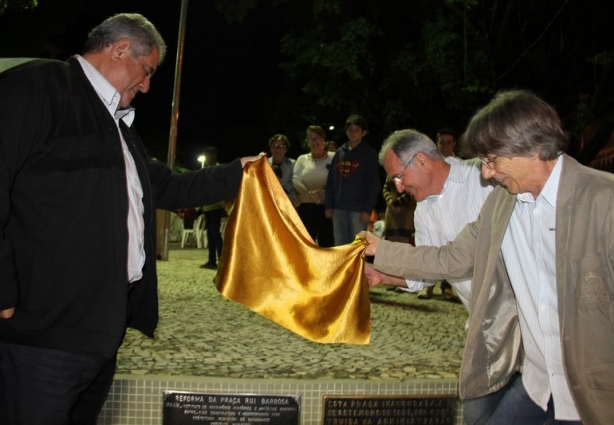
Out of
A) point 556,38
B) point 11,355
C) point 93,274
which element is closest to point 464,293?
point 93,274

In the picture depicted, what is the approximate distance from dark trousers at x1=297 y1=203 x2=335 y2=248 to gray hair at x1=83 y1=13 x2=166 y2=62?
6.12 meters

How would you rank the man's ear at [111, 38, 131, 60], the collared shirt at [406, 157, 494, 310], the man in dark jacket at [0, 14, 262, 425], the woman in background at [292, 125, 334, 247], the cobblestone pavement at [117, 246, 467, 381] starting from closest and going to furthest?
the man in dark jacket at [0, 14, 262, 425], the man's ear at [111, 38, 131, 60], the collared shirt at [406, 157, 494, 310], the cobblestone pavement at [117, 246, 467, 381], the woman in background at [292, 125, 334, 247]

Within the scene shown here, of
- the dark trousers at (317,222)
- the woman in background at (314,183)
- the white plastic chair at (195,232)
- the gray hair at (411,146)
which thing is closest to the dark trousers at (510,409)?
the gray hair at (411,146)

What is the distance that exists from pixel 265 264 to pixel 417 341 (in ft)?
7.72

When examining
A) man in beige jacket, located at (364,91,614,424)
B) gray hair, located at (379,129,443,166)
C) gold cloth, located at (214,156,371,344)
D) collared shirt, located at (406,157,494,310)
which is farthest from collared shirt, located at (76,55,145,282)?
gray hair, located at (379,129,443,166)

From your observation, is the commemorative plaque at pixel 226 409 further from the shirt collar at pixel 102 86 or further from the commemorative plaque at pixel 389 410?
the shirt collar at pixel 102 86

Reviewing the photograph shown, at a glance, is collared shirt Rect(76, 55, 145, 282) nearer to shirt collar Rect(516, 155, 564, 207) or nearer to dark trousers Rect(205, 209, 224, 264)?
shirt collar Rect(516, 155, 564, 207)

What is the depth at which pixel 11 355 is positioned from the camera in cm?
256

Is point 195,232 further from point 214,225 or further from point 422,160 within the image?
point 422,160

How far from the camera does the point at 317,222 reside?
29.4 feet

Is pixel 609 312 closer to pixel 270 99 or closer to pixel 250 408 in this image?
pixel 250 408

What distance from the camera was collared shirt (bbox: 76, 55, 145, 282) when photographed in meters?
2.70

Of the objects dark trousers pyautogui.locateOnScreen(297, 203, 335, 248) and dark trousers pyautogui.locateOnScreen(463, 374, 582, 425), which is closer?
dark trousers pyautogui.locateOnScreen(463, 374, 582, 425)

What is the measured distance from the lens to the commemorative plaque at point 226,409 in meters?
4.04
